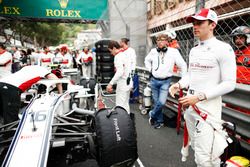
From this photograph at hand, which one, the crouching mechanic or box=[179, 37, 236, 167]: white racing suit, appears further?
the crouching mechanic

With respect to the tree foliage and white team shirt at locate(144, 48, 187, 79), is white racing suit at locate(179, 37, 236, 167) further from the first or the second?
the tree foliage

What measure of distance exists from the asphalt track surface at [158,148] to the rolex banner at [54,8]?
9135 mm

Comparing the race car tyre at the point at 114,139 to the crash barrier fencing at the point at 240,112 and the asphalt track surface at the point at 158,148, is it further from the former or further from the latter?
the crash barrier fencing at the point at 240,112

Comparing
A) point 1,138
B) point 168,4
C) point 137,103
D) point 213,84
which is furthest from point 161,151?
point 168,4

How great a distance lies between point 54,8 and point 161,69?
982 cm

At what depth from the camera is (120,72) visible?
13.6 feet

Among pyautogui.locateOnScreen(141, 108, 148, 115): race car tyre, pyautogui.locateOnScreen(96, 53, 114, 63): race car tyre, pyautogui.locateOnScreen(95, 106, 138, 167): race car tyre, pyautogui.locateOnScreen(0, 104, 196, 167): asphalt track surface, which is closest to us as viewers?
pyautogui.locateOnScreen(95, 106, 138, 167): race car tyre

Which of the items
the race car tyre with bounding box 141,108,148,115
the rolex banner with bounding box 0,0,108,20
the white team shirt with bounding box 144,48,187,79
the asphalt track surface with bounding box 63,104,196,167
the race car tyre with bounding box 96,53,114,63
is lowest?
the asphalt track surface with bounding box 63,104,196,167

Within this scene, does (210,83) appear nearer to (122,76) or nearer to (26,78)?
(26,78)

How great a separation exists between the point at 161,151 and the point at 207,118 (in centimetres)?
143

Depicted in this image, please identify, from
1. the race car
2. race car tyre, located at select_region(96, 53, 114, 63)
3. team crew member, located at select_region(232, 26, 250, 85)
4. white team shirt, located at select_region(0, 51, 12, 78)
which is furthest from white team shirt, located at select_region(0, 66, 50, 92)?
race car tyre, located at select_region(96, 53, 114, 63)

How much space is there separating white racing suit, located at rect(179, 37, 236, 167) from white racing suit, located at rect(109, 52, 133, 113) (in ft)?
7.18

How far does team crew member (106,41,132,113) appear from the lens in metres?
4.17

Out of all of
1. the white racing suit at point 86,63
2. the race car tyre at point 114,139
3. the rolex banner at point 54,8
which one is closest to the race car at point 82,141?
the race car tyre at point 114,139
